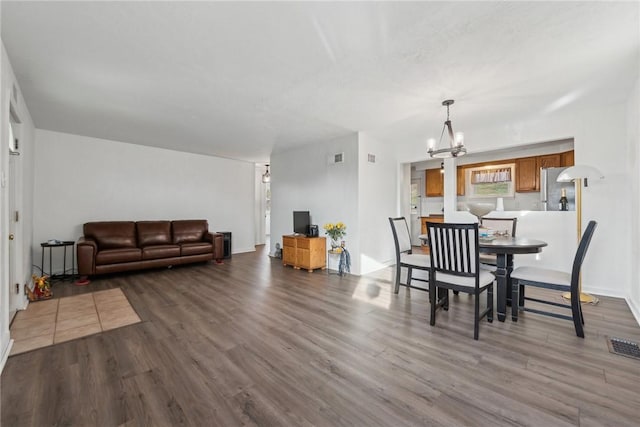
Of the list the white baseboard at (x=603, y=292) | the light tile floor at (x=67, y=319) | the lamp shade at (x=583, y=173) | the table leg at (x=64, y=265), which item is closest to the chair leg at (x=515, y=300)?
the lamp shade at (x=583, y=173)

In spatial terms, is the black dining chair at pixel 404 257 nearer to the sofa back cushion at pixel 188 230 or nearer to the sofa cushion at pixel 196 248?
the sofa cushion at pixel 196 248

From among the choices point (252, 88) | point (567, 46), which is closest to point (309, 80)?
point (252, 88)

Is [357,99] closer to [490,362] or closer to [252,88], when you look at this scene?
[252,88]

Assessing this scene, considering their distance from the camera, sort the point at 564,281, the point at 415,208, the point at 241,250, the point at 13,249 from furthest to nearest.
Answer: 1. the point at 415,208
2. the point at 241,250
3. the point at 13,249
4. the point at 564,281

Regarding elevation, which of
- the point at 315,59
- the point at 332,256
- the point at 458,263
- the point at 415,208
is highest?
the point at 315,59

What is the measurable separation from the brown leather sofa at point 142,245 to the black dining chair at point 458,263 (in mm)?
4487

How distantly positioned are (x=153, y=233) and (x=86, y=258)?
1.24 metres

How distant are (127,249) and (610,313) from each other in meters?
6.82

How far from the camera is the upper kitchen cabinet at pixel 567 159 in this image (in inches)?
205

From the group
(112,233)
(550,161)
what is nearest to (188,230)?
(112,233)

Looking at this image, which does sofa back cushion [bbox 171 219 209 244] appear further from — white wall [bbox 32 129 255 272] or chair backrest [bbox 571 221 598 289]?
chair backrest [bbox 571 221 598 289]

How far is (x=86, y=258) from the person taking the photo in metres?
4.29

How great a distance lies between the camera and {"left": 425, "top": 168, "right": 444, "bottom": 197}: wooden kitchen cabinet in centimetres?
783

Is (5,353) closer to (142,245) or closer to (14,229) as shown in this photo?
(14,229)
